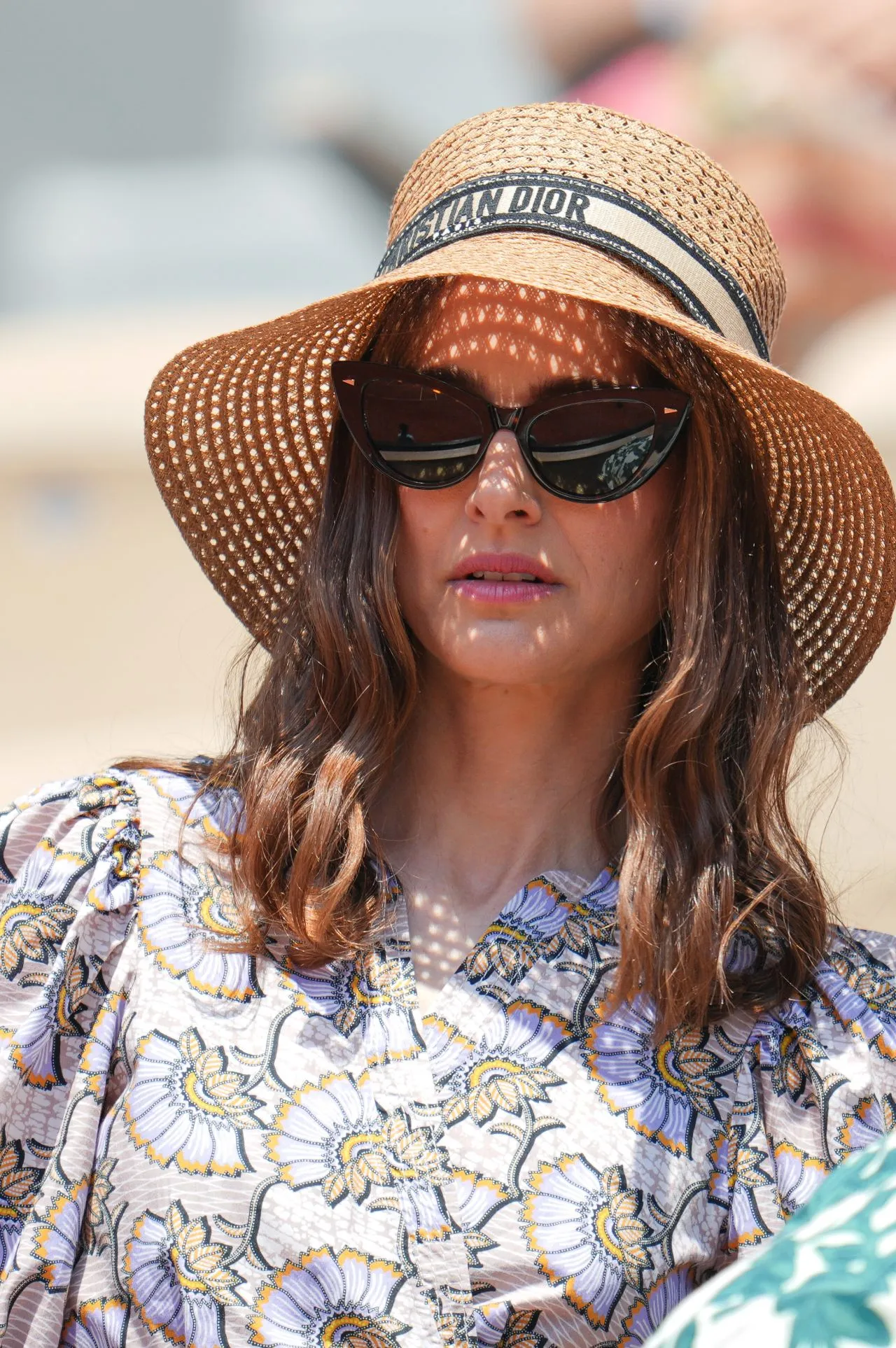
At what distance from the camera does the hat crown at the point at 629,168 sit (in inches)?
63.9

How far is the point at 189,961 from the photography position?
152 centimetres

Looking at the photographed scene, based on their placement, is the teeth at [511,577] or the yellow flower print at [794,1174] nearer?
the yellow flower print at [794,1174]

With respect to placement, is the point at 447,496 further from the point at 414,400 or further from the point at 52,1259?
the point at 52,1259

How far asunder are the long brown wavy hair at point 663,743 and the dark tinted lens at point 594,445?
0.10 m

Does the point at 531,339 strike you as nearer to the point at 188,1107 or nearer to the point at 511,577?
the point at 511,577

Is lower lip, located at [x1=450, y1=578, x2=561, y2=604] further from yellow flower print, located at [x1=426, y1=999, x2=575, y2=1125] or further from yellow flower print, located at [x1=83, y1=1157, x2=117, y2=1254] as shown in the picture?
yellow flower print, located at [x1=83, y1=1157, x2=117, y2=1254]

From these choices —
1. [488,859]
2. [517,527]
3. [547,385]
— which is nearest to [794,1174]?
[488,859]

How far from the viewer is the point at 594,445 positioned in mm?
1543

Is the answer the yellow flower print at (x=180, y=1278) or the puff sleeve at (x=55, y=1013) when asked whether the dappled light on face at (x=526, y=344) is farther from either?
the yellow flower print at (x=180, y=1278)

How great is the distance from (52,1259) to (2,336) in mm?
3783

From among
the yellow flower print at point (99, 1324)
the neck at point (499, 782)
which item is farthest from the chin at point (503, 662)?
the yellow flower print at point (99, 1324)

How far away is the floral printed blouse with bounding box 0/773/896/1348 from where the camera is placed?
1.37 m

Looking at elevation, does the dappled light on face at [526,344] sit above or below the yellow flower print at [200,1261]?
above

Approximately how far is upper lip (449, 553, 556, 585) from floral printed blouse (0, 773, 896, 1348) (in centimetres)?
33
